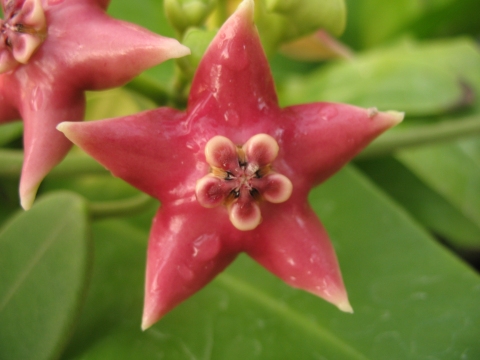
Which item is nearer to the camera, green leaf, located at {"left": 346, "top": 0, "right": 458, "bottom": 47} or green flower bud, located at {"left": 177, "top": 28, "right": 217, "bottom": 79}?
green flower bud, located at {"left": 177, "top": 28, "right": 217, "bottom": 79}

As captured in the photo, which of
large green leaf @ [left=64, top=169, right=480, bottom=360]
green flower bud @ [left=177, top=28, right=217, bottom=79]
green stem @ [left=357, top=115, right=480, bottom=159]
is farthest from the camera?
green stem @ [left=357, top=115, right=480, bottom=159]

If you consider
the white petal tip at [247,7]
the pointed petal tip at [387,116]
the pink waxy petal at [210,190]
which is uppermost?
the white petal tip at [247,7]

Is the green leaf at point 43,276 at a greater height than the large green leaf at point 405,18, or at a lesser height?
lesser

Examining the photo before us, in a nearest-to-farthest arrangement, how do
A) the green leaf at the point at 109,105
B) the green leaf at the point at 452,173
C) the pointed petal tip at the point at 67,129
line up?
the pointed petal tip at the point at 67,129, the green leaf at the point at 452,173, the green leaf at the point at 109,105

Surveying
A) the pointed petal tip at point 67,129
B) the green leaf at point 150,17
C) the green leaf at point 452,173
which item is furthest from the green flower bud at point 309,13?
the green leaf at point 150,17

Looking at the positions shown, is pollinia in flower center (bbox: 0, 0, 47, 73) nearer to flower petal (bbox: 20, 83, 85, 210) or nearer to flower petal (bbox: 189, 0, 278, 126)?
flower petal (bbox: 20, 83, 85, 210)

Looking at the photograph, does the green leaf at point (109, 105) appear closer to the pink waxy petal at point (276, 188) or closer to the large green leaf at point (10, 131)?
the large green leaf at point (10, 131)

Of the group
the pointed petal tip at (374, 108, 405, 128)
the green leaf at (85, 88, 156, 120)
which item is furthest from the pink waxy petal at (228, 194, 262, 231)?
the green leaf at (85, 88, 156, 120)
